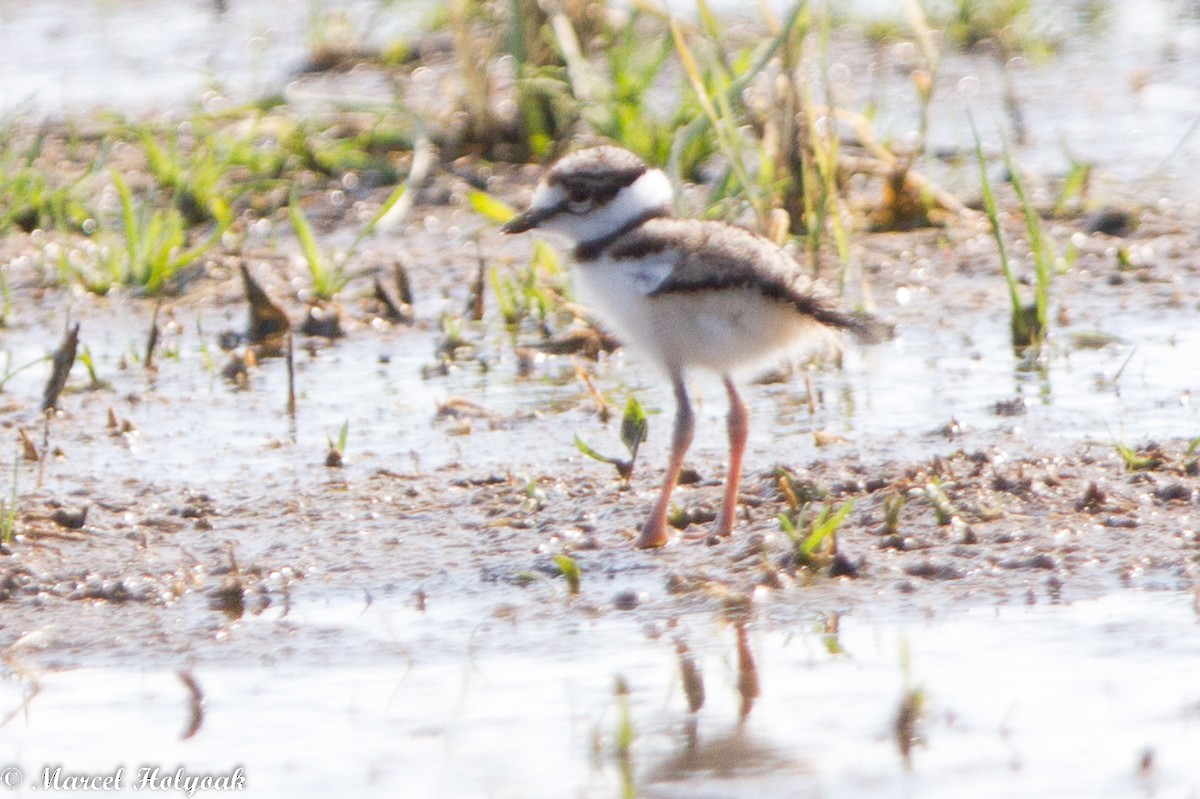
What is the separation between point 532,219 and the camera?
4.47 m

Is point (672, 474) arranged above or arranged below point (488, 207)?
below

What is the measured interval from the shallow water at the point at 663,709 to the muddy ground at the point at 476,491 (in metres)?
0.12

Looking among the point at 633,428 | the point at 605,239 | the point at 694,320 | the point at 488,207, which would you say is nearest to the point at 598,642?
the point at 694,320

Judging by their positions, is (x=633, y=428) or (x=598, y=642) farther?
(x=633, y=428)

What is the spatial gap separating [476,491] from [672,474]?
0.54 metres

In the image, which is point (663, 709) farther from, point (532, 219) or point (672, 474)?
point (532, 219)

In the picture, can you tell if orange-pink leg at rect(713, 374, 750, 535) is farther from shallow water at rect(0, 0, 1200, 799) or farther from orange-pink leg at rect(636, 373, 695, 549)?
shallow water at rect(0, 0, 1200, 799)

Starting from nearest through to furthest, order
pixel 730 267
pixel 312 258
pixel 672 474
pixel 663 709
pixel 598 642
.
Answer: pixel 663 709 → pixel 598 642 → pixel 730 267 → pixel 672 474 → pixel 312 258

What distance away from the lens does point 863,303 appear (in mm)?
5812

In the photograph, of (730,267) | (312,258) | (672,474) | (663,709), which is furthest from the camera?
(312,258)

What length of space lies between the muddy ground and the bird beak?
591 mm

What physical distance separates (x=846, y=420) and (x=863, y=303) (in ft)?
2.89

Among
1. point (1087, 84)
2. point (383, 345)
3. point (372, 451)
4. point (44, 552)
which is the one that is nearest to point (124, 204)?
point (383, 345)

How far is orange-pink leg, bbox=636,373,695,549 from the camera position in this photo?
13.6 ft
